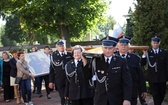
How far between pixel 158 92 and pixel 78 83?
8.25ft

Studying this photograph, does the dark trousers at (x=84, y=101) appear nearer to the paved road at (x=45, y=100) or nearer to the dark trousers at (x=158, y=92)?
the dark trousers at (x=158, y=92)

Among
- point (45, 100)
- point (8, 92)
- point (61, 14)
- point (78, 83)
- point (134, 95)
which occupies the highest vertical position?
point (61, 14)

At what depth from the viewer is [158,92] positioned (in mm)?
7680

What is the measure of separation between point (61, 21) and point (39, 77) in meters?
13.2

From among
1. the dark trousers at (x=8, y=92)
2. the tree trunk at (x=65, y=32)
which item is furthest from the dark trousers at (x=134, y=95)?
the tree trunk at (x=65, y=32)

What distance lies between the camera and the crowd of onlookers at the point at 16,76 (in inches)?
394

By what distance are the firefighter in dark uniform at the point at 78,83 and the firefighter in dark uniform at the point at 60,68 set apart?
61.6 inches

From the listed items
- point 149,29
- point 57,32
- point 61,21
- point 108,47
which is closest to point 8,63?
point 149,29

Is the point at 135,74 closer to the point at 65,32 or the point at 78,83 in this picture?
the point at 78,83

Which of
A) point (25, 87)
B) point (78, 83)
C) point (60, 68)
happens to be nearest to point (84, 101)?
point (78, 83)

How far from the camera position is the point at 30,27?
85.0ft

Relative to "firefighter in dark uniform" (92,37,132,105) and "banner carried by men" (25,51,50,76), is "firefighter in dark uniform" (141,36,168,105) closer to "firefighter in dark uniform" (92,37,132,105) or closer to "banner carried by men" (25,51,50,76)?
"firefighter in dark uniform" (92,37,132,105)

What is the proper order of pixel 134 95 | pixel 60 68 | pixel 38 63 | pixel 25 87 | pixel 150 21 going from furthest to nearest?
pixel 38 63 < pixel 150 21 < pixel 25 87 < pixel 60 68 < pixel 134 95

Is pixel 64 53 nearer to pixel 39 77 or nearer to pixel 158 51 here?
pixel 158 51
